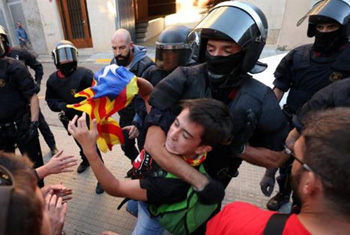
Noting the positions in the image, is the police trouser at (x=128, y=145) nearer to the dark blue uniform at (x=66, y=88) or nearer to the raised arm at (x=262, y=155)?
the dark blue uniform at (x=66, y=88)

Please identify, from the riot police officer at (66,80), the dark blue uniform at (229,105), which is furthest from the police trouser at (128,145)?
the dark blue uniform at (229,105)

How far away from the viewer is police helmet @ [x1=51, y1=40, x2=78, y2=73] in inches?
113

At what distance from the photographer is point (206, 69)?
1553 millimetres

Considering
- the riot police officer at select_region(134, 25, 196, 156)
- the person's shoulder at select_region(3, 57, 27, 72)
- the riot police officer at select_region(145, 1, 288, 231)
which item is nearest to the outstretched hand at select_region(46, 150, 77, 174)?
the riot police officer at select_region(145, 1, 288, 231)

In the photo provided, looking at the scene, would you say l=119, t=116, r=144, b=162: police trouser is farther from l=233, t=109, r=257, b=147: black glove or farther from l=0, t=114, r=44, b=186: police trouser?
l=233, t=109, r=257, b=147: black glove

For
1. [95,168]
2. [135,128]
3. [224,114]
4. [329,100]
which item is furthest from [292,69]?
[95,168]

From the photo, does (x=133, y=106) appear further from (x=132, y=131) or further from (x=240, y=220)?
(x=240, y=220)

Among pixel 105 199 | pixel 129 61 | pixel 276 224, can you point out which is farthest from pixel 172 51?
pixel 276 224

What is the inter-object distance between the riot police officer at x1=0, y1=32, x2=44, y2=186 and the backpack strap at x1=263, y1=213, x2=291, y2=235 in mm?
2629

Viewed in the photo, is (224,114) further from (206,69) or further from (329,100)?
(329,100)

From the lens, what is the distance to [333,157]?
708 millimetres

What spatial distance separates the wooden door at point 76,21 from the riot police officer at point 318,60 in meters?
11.4

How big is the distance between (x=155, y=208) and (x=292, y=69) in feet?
6.35

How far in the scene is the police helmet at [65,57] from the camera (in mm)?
2877
